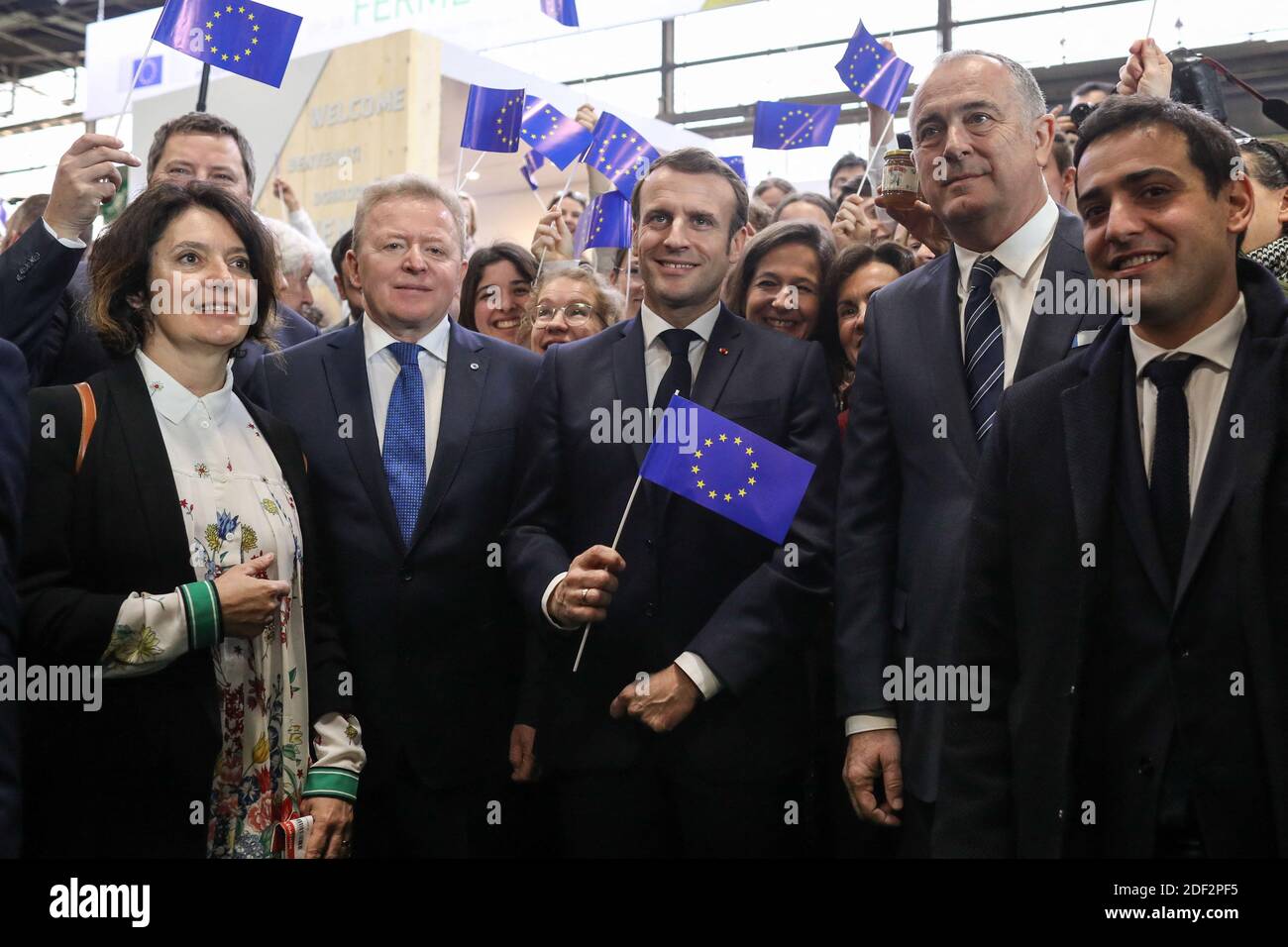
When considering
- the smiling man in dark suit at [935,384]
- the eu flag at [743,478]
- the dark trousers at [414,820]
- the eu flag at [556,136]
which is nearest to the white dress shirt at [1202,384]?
the smiling man in dark suit at [935,384]

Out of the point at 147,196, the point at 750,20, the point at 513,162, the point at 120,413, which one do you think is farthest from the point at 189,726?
the point at 750,20

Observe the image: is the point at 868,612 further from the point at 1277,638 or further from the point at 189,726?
the point at 189,726

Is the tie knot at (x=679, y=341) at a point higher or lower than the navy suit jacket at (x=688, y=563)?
higher

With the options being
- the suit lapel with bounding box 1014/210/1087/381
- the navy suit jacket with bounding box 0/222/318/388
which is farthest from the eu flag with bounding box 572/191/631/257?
the suit lapel with bounding box 1014/210/1087/381

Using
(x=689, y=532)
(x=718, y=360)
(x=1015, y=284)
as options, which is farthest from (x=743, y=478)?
(x=1015, y=284)

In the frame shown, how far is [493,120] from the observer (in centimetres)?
399

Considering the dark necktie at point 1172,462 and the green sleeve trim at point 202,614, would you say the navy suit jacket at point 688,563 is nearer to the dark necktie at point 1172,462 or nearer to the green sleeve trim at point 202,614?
the green sleeve trim at point 202,614

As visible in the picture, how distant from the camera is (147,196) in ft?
7.87

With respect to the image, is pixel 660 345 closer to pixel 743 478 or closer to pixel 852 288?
pixel 743 478

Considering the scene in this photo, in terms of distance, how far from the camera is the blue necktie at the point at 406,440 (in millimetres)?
2604

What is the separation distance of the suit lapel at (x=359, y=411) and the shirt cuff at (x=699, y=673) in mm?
626

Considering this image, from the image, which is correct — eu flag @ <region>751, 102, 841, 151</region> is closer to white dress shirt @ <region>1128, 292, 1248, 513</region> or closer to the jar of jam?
the jar of jam

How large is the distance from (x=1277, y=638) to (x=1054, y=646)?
0.94 feet

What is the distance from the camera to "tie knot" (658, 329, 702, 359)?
8.55ft
